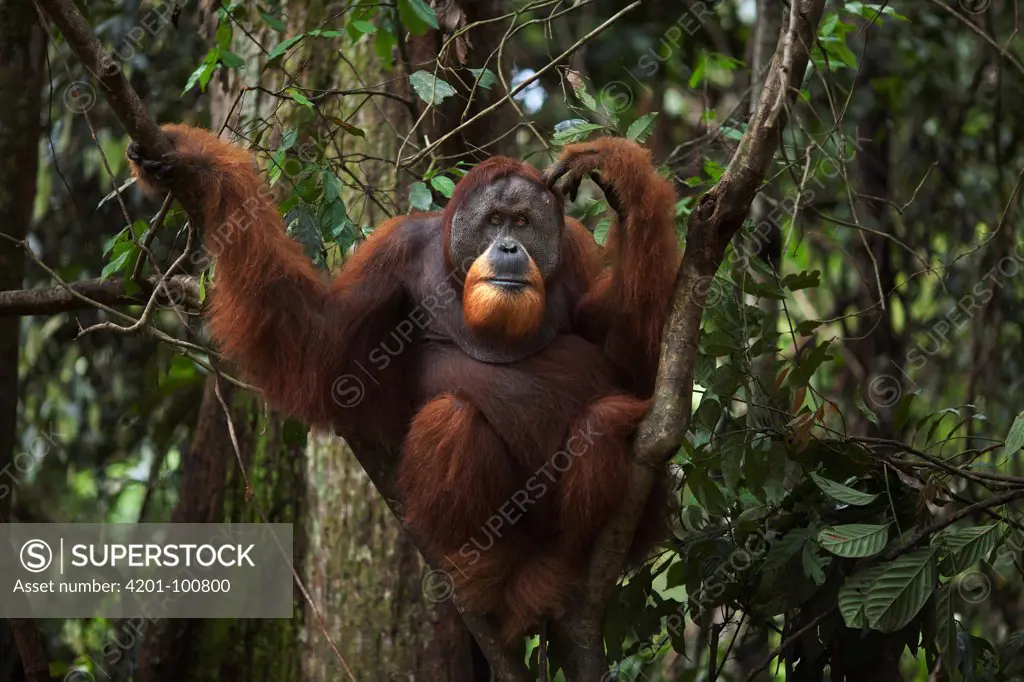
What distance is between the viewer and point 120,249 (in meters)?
4.24

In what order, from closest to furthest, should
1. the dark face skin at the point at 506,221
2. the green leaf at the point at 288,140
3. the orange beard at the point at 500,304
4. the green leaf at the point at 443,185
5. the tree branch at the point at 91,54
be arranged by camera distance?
the tree branch at the point at 91,54, the orange beard at the point at 500,304, the dark face skin at the point at 506,221, the green leaf at the point at 288,140, the green leaf at the point at 443,185

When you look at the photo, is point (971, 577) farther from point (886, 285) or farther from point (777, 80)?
point (777, 80)

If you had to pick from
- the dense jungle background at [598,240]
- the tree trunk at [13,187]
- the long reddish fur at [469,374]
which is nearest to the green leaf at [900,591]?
the dense jungle background at [598,240]

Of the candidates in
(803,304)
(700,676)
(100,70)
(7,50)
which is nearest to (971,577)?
(700,676)

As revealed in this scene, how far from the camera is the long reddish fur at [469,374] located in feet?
12.2

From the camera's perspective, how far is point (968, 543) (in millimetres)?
3623

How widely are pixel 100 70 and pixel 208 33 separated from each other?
322cm

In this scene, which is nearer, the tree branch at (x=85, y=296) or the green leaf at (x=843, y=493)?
the green leaf at (x=843, y=493)

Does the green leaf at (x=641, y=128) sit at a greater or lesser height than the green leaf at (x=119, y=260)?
lesser

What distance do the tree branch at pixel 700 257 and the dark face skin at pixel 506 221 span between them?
0.77 m

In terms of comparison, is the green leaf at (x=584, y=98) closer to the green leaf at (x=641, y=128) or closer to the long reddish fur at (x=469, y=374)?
the green leaf at (x=641, y=128)

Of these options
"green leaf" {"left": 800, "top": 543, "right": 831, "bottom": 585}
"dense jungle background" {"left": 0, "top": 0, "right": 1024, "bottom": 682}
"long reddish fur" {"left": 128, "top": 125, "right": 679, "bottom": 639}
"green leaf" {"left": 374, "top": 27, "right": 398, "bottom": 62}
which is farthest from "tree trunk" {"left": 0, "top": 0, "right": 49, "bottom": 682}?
"green leaf" {"left": 800, "top": 543, "right": 831, "bottom": 585}

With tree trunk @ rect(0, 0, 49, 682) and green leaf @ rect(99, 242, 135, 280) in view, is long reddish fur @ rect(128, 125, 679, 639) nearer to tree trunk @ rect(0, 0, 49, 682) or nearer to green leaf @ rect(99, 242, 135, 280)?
green leaf @ rect(99, 242, 135, 280)

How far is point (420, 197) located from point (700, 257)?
1244 mm
